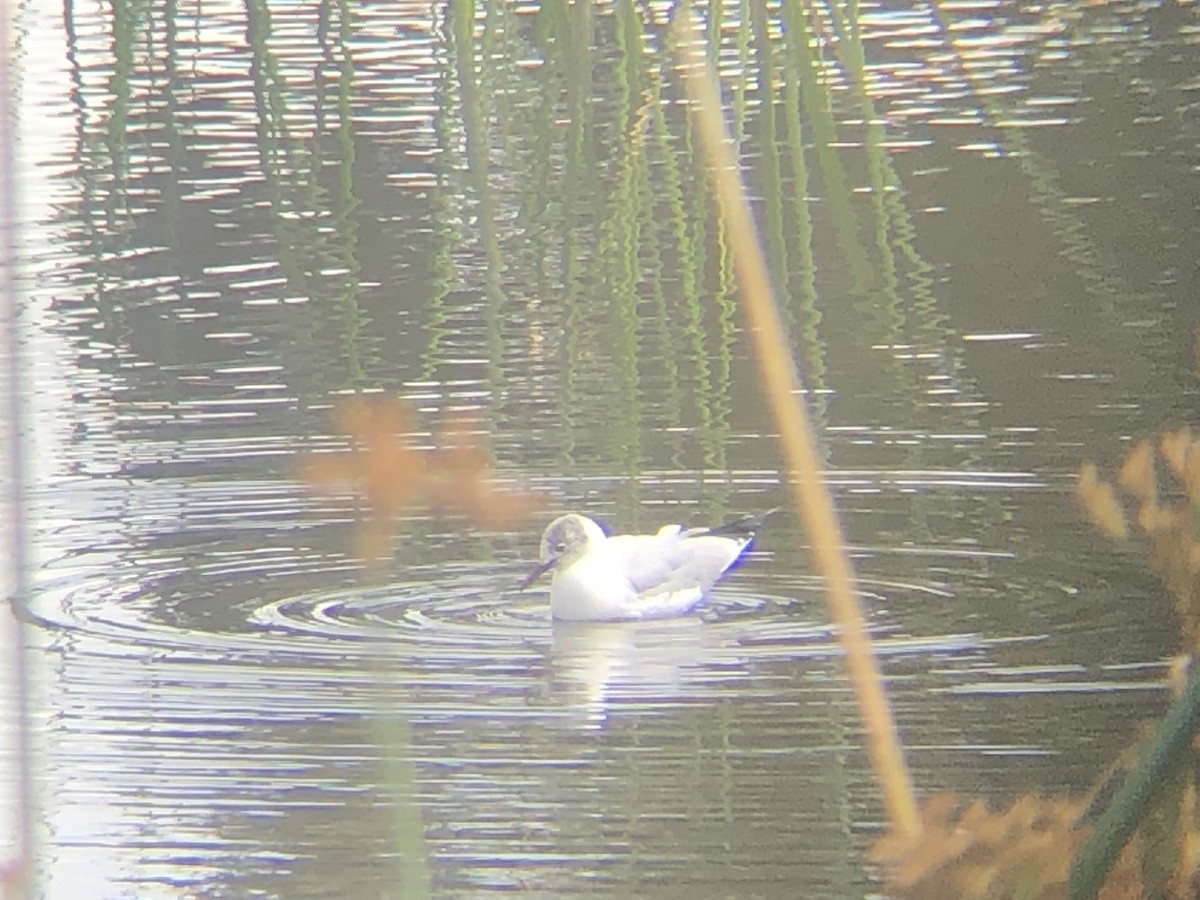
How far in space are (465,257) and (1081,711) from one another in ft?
24.8

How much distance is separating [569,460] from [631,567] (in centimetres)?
123

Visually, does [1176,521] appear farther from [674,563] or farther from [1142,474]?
[674,563]

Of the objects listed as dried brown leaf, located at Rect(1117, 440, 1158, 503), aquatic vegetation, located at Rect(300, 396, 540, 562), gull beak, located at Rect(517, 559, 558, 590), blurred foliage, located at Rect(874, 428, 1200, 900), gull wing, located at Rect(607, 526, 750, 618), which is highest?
aquatic vegetation, located at Rect(300, 396, 540, 562)

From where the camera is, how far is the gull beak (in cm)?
770

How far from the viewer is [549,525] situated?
7.91 metres

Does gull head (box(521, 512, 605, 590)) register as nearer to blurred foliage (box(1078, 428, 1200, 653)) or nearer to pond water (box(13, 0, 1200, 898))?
pond water (box(13, 0, 1200, 898))

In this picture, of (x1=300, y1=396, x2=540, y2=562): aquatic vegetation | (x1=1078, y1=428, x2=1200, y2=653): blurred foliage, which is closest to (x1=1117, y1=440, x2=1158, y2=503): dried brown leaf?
(x1=1078, y1=428, x2=1200, y2=653): blurred foliage

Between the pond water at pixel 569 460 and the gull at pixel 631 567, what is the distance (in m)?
0.09

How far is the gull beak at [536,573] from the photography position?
770 cm

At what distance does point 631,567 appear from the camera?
7602 mm

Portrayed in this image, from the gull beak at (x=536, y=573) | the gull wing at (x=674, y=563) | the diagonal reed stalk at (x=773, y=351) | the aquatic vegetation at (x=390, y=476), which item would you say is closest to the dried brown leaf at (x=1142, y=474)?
the diagonal reed stalk at (x=773, y=351)

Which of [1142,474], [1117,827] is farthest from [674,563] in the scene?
[1117,827]

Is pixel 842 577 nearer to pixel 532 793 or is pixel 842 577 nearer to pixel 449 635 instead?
pixel 532 793

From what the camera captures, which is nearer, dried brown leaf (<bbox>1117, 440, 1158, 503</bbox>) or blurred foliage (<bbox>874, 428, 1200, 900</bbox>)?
blurred foliage (<bbox>874, 428, 1200, 900</bbox>)
